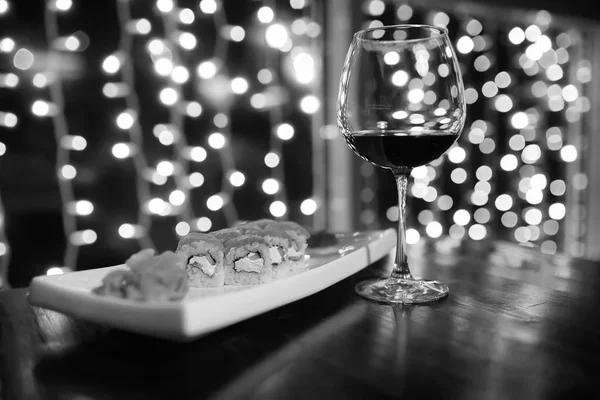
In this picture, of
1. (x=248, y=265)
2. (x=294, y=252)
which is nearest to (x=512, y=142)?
(x=294, y=252)

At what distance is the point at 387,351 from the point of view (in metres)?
0.49

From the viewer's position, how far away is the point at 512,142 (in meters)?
3.65

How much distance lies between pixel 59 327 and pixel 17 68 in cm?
172

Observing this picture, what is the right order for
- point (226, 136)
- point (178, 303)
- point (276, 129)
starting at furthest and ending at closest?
point (276, 129)
point (226, 136)
point (178, 303)

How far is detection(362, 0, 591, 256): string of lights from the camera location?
3.34 metres

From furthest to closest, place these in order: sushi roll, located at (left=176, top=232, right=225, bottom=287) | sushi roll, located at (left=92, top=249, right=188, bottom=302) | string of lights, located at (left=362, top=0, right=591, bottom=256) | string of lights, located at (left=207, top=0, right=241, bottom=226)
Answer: string of lights, located at (left=362, top=0, right=591, bottom=256) → string of lights, located at (left=207, top=0, right=241, bottom=226) → sushi roll, located at (left=176, top=232, right=225, bottom=287) → sushi roll, located at (left=92, top=249, right=188, bottom=302)

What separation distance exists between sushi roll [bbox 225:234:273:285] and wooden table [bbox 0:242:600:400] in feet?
0.20

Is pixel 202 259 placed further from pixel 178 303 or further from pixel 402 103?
pixel 402 103

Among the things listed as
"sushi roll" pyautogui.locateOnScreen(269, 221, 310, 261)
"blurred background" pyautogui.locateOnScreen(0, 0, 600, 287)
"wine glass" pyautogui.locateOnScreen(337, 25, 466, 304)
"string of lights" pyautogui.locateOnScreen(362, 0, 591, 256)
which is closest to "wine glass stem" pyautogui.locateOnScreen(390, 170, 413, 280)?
"wine glass" pyautogui.locateOnScreen(337, 25, 466, 304)

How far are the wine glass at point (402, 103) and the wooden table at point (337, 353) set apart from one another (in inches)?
3.9

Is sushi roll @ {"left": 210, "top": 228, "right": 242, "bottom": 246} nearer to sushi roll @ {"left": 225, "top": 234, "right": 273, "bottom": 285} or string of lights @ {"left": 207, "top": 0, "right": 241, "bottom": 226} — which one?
sushi roll @ {"left": 225, "top": 234, "right": 273, "bottom": 285}

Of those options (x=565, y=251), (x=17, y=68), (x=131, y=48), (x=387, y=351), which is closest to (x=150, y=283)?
(x=387, y=351)

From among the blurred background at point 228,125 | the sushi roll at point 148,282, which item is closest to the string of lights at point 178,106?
the blurred background at point 228,125

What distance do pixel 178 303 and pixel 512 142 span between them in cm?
354
